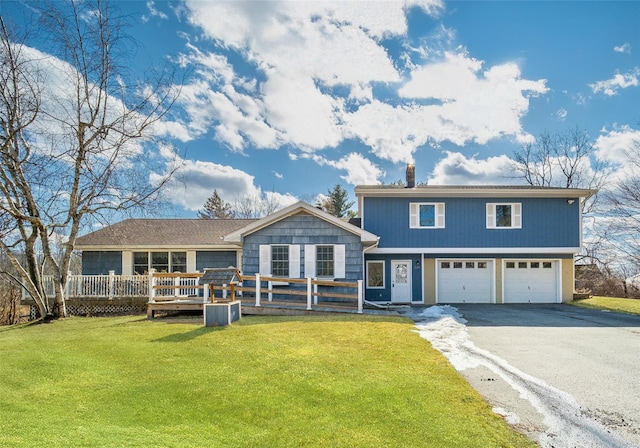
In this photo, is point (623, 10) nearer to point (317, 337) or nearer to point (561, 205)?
point (561, 205)

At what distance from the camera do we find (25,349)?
7.39 metres

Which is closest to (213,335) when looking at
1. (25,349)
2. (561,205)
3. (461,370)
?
(25,349)

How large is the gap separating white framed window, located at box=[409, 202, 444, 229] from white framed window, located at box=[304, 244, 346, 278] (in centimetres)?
431

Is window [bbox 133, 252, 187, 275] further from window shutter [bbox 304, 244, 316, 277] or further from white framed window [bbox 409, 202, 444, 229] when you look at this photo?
white framed window [bbox 409, 202, 444, 229]

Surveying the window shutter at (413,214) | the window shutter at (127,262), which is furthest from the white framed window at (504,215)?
the window shutter at (127,262)

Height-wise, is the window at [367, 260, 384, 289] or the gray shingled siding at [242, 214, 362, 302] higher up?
the gray shingled siding at [242, 214, 362, 302]

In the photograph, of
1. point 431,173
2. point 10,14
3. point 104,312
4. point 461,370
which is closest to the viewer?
point 461,370

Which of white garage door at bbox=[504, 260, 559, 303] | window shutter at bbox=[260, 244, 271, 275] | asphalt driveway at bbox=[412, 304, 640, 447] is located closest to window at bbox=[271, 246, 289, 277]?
window shutter at bbox=[260, 244, 271, 275]

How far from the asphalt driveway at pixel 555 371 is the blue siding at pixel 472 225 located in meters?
5.42

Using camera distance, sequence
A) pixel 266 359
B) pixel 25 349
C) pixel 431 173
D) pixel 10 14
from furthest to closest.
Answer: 1. pixel 431 173
2. pixel 10 14
3. pixel 25 349
4. pixel 266 359

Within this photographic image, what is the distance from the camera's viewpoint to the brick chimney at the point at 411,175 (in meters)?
18.1

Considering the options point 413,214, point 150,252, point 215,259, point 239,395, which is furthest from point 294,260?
point 239,395

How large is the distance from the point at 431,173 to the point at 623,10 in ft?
79.3

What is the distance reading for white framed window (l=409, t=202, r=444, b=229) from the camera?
16.9 m
